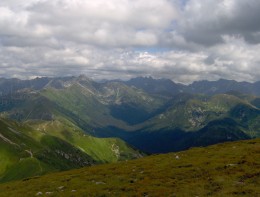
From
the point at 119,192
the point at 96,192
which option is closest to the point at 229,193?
the point at 119,192

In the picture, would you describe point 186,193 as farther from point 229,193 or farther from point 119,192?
point 119,192

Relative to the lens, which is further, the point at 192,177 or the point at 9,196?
the point at 9,196

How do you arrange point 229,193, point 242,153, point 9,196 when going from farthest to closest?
1. point 242,153
2. point 9,196
3. point 229,193

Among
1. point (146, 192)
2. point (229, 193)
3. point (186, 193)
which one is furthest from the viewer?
point (146, 192)

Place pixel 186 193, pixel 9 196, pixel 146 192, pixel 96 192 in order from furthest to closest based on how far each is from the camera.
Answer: pixel 9 196 → pixel 96 192 → pixel 146 192 → pixel 186 193

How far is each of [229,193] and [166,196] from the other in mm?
7341

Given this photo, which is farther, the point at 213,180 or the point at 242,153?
the point at 242,153

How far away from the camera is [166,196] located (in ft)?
130

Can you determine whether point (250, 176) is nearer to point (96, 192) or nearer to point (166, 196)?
point (166, 196)

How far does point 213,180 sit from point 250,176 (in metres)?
4.88

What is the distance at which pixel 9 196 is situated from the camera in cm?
5359

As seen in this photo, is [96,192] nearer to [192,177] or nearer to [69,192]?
[69,192]

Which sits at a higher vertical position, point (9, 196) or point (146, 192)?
point (146, 192)

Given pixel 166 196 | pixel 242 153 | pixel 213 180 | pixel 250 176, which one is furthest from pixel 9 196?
pixel 242 153
